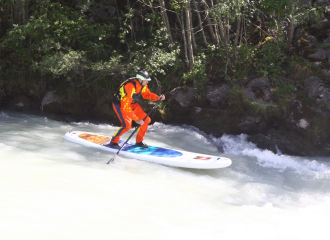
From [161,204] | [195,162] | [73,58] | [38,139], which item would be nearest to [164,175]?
[195,162]

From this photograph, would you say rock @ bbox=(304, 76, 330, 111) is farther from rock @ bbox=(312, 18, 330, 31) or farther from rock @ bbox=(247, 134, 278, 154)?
rock @ bbox=(312, 18, 330, 31)

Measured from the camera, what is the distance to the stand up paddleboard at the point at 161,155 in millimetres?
4835

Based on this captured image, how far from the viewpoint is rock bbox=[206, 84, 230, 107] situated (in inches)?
298

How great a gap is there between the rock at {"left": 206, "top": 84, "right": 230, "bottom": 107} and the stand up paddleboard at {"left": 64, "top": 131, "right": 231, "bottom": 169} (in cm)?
255

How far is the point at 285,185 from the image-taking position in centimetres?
477

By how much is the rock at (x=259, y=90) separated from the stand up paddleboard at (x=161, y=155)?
2.76 m

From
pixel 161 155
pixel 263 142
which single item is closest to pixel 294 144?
pixel 263 142

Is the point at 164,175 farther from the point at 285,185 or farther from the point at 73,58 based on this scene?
the point at 73,58

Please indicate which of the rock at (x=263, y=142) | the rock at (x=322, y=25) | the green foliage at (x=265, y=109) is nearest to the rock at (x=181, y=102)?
the green foliage at (x=265, y=109)

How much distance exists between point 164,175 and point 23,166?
1.90m

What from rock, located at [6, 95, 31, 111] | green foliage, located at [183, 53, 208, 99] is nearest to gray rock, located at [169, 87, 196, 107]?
green foliage, located at [183, 53, 208, 99]

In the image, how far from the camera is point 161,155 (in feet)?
17.1

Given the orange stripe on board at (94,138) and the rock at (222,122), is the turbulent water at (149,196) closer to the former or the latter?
the orange stripe on board at (94,138)

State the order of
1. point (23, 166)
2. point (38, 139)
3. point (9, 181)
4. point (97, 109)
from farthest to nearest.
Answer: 1. point (97, 109)
2. point (38, 139)
3. point (23, 166)
4. point (9, 181)
